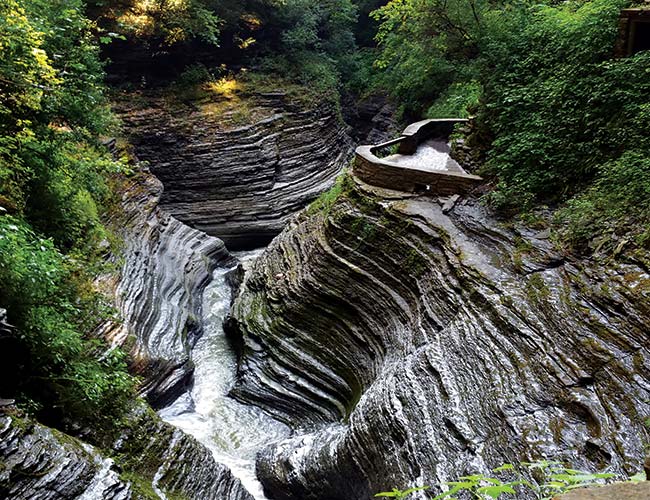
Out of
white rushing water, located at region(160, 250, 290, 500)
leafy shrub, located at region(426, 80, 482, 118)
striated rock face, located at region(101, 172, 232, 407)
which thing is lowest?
white rushing water, located at region(160, 250, 290, 500)

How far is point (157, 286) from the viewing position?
36.5 feet

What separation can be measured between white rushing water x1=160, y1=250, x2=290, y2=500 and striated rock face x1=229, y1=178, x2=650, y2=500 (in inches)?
13.0

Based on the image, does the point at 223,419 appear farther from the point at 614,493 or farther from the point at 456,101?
the point at 456,101

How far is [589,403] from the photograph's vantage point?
14.5 feet

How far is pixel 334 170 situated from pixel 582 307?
15.8 metres

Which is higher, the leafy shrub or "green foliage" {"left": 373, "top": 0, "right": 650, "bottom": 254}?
"green foliage" {"left": 373, "top": 0, "right": 650, "bottom": 254}

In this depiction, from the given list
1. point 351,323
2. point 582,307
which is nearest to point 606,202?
point 582,307

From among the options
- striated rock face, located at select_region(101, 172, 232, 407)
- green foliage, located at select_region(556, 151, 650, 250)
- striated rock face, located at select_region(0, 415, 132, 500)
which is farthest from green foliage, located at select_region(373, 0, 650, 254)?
striated rock face, located at select_region(101, 172, 232, 407)

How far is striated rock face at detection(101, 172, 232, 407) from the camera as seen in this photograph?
8.84 m

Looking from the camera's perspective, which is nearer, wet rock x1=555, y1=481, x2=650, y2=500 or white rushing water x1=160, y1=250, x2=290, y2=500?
wet rock x1=555, y1=481, x2=650, y2=500

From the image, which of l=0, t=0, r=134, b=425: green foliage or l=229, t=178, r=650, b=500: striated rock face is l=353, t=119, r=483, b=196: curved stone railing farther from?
l=0, t=0, r=134, b=425: green foliage

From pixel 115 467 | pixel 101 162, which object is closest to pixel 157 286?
pixel 101 162

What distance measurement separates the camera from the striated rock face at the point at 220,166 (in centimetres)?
1680

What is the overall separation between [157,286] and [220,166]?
712cm
